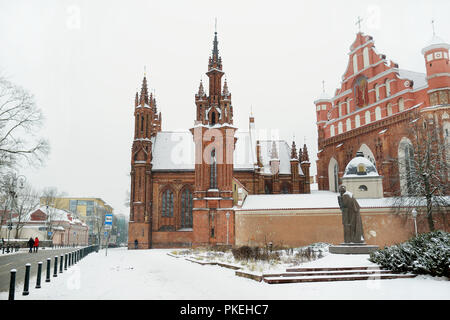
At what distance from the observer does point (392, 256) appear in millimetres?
13680

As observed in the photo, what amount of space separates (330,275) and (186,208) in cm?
3432

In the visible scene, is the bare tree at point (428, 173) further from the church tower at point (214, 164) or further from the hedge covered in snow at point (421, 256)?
the church tower at point (214, 164)

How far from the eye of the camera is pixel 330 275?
13695mm

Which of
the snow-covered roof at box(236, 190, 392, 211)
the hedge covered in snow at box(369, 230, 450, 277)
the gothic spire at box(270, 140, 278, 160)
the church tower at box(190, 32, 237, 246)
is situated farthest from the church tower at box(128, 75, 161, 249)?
the hedge covered in snow at box(369, 230, 450, 277)

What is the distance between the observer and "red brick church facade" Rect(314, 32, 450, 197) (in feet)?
111

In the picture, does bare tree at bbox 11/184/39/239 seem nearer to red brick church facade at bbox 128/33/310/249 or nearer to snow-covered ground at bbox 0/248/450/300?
red brick church facade at bbox 128/33/310/249

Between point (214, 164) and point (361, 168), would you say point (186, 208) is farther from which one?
point (361, 168)

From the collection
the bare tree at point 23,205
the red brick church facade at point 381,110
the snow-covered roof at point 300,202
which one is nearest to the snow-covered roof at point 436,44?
the red brick church facade at point 381,110

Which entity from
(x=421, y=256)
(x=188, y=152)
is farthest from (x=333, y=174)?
(x=421, y=256)

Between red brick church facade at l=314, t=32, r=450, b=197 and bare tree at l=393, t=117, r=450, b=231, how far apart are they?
0.77m
